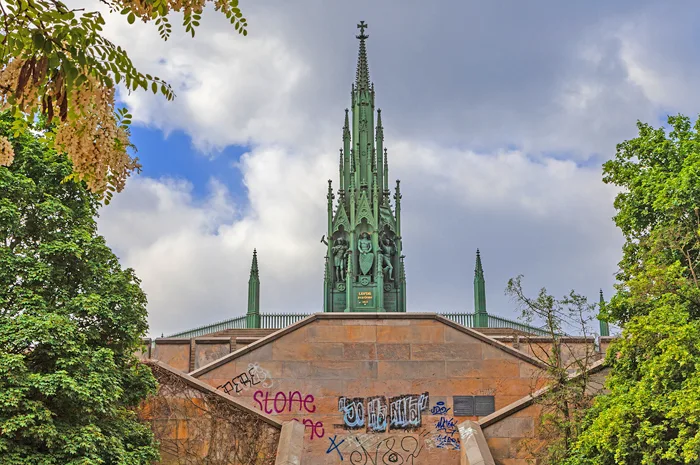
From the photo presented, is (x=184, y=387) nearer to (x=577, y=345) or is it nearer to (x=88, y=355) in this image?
(x=88, y=355)

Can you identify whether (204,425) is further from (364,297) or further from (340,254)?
(340,254)

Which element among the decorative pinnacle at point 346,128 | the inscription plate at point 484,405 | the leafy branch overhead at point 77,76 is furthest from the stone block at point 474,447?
the decorative pinnacle at point 346,128

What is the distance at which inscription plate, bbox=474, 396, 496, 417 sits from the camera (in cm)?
2292

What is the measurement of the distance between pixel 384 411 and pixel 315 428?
186 cm

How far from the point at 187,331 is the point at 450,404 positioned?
19670mm

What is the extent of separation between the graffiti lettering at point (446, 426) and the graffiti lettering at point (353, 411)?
1984 mm

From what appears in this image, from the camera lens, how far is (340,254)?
4759 centimetres

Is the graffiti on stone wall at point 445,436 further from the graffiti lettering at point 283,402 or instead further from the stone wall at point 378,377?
the graffiti lettering at point 283,402

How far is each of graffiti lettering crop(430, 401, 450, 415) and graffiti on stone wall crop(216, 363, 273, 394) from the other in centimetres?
451

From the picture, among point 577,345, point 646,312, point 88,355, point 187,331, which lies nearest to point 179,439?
point 88,355

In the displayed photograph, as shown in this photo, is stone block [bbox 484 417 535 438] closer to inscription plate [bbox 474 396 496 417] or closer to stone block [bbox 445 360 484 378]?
inscription plate [bbox 474 396 496 417]

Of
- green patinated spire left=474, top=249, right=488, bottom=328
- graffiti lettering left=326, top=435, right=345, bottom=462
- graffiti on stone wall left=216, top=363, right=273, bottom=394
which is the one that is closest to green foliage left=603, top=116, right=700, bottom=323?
graffiti lettering left=326, top=435, right=345, bottom=462

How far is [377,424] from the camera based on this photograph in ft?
73.3

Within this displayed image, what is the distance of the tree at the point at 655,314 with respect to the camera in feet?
46.4
